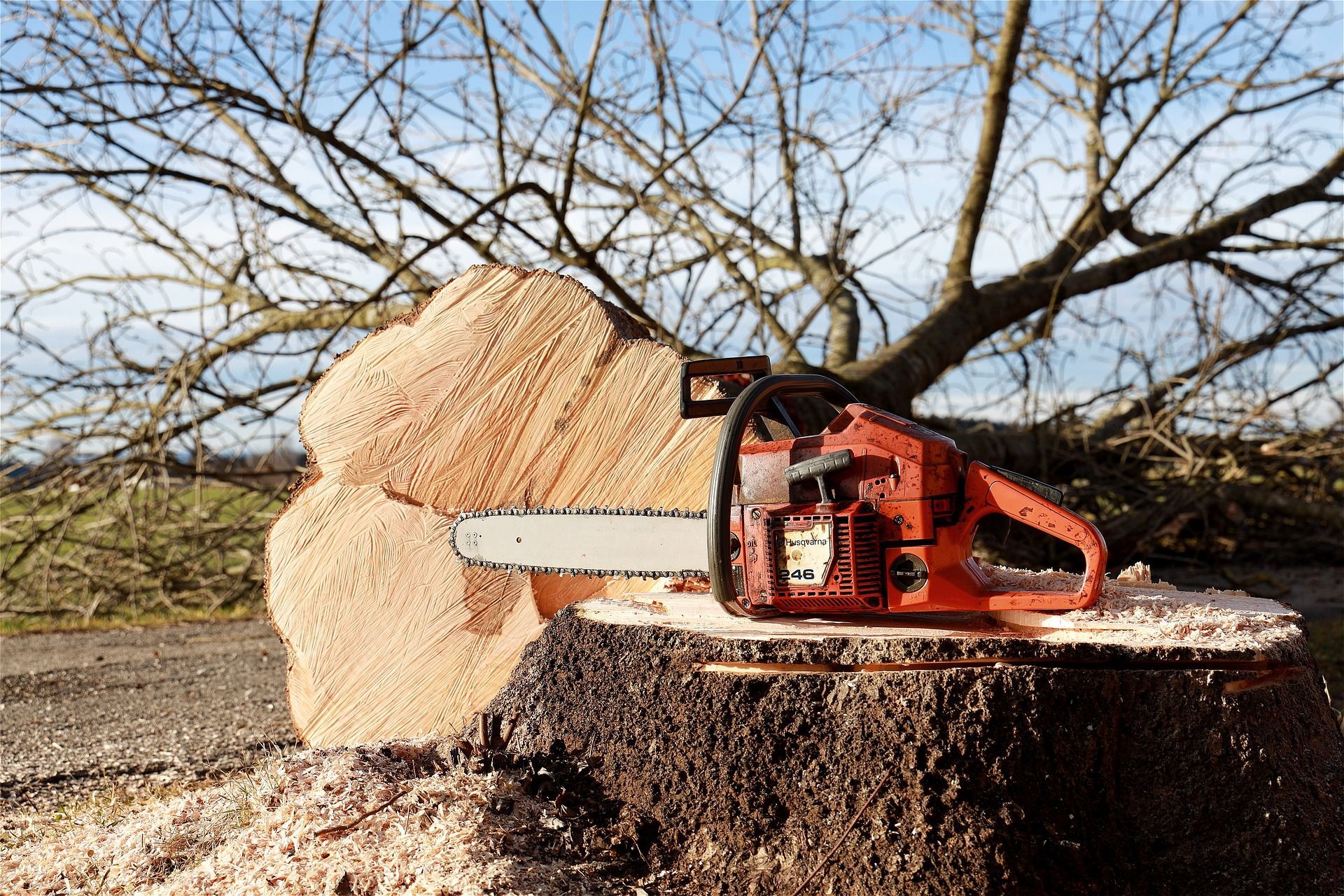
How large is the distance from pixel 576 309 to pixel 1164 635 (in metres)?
1.57

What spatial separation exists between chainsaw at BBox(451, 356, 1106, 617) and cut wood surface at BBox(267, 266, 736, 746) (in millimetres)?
604

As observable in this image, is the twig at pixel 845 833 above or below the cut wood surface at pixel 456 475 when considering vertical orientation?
below

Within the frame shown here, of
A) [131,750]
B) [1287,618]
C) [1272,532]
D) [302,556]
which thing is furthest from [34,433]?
[1272,532]

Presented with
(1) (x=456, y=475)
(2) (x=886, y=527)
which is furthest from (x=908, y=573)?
(1) (x=456, y=475)

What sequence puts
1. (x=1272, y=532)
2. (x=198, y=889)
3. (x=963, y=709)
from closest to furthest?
(x=963, y=709) < (x=198, y=889) < (x=1272, y=532)

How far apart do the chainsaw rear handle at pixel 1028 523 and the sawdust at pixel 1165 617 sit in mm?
68

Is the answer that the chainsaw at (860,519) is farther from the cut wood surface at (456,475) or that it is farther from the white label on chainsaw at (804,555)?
the cut wood surface at (456,475)

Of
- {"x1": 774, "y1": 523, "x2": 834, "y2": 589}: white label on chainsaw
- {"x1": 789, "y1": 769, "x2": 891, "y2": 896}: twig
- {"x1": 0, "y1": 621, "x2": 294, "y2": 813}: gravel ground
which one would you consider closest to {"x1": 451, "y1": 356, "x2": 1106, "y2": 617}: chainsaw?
{"x1": 774, "y1": 523, "x2": 834, "y2": 589}: white label on chainsaw

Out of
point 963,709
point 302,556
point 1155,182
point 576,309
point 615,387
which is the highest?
point 1155,182

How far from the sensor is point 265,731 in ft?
11.6

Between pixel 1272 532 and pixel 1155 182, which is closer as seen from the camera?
pixel 1155 182

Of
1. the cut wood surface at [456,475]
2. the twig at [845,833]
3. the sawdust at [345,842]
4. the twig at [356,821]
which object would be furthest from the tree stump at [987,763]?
the cut wood surface at [456,475]

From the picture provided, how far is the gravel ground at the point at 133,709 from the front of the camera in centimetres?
313

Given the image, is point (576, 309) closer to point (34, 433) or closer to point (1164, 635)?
point (1164, 635)
